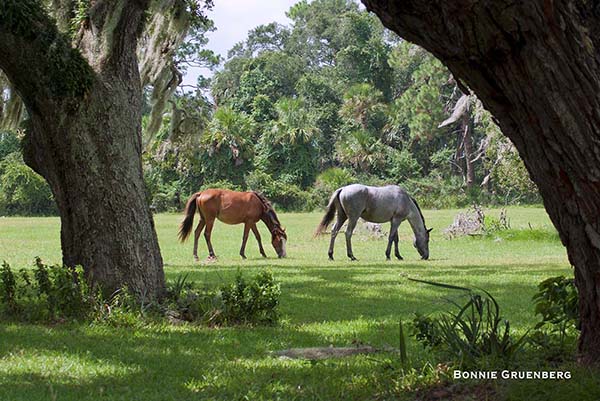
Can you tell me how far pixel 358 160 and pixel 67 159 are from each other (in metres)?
45.1

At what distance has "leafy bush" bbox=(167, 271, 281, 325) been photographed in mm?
8336

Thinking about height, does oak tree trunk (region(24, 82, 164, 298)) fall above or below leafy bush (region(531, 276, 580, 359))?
above

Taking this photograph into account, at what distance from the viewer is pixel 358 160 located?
53.0 m

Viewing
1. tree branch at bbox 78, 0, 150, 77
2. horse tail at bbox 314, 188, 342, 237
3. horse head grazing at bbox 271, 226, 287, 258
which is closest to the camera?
tree branch at bbox 78, 0, 150, 77

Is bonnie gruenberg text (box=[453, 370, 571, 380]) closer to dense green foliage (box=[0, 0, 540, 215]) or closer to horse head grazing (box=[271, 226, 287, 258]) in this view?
horse head grazing (box=[271, 226, 287, 258])

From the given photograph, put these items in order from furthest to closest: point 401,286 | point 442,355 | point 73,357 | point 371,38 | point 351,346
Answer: point 371,38 → point 401,286 → point 351,346 → point 73,357 → point 442,355

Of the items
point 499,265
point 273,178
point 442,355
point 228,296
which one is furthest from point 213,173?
point 442,355

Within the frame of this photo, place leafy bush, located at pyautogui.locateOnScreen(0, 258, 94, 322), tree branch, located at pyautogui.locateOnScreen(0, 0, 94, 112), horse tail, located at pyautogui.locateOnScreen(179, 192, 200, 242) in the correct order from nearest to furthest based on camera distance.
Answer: tree branch, located at pyautogui.locateOnScreen(0, 0, 94, 112) → leafy bush, located at pyautogui.locateOnScreen(0, 258, 94, 322) → horse tail, located at pyautogui.locateOnScreen(179, 192, 200, 242)

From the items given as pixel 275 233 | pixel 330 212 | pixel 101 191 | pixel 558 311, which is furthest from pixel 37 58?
pixel 330 212

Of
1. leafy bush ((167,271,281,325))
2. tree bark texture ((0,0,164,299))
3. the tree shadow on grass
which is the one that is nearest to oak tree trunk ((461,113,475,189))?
tree bark texture ((0,0,164,299))

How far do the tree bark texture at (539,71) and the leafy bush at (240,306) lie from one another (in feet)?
14.6

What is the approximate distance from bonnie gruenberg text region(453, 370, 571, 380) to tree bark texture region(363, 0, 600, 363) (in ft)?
2.15

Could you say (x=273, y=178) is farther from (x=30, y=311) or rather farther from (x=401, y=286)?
(x=30, y=311)

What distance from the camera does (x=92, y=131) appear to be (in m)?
8.41
